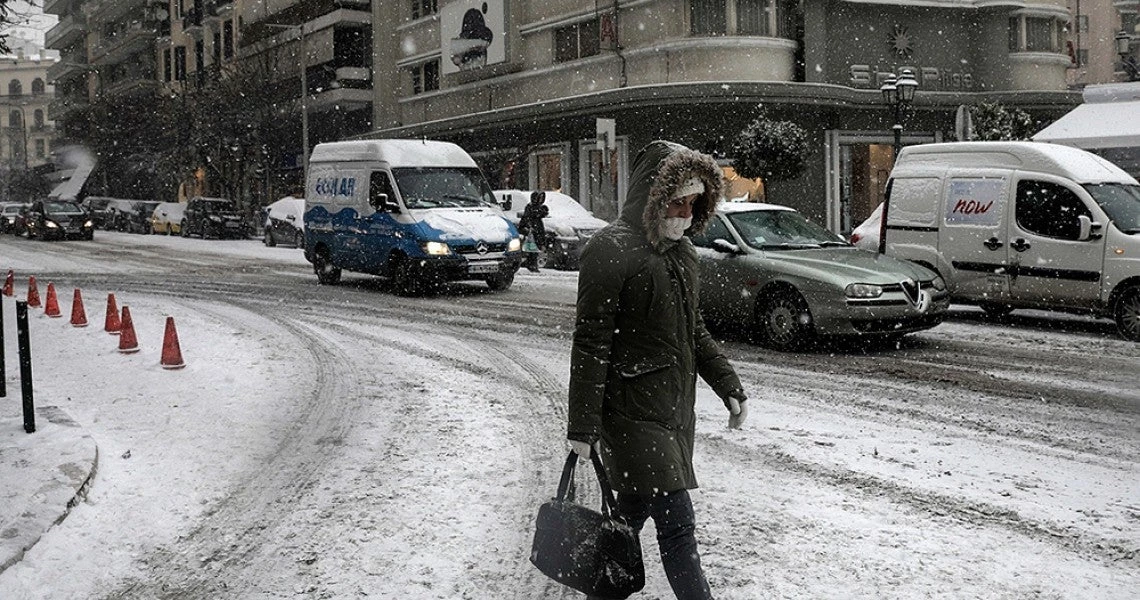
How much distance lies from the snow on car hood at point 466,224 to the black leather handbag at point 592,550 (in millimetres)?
12831

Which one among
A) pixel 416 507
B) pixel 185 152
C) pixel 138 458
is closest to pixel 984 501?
pixel 416 507

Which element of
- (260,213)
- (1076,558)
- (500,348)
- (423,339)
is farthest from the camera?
(260,213)

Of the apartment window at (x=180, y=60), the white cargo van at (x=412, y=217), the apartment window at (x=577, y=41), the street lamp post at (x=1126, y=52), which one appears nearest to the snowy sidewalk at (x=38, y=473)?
the white cargo van at (x=412, y=217)

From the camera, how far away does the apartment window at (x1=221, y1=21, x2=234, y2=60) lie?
193 feet

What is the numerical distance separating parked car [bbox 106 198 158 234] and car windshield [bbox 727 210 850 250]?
4041 centimetres

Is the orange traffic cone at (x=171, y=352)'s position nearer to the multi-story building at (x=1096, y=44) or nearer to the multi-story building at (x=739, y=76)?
the multi-story building at (x=739, y=76)

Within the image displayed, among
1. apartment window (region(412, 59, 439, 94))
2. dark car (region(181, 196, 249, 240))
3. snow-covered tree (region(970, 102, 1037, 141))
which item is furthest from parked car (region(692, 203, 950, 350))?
dark car (region(181, 196, 249, 240))

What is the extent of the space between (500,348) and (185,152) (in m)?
46.8

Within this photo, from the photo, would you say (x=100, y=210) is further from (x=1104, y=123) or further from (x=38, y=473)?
(x=38, y=473)

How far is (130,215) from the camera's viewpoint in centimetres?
4797

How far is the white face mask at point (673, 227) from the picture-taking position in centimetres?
358

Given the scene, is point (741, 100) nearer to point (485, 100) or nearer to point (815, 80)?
point (815, 80)

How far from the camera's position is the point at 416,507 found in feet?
18.4

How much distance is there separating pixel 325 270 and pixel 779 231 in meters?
9.72
